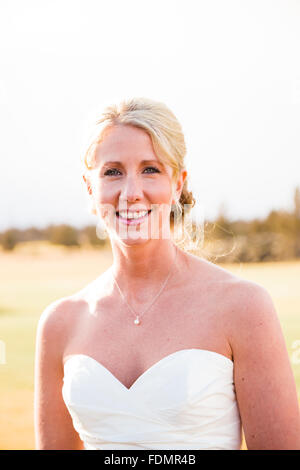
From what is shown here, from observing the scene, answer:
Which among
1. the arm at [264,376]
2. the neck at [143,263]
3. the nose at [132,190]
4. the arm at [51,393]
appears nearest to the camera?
the arm at [264,376]

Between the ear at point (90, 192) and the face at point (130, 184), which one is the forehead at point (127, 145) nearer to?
the face at point (130, 184)

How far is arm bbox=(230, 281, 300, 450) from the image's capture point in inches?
91.7

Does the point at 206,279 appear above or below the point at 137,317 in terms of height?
above

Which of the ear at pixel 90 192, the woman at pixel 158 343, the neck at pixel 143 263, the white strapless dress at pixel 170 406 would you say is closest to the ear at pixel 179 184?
the woman at pixel 158 343

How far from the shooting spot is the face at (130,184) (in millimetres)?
2459

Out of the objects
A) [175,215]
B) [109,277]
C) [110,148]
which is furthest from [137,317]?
[110,148]

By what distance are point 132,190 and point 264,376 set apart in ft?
3.03

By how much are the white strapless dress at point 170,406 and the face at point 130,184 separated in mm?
577
